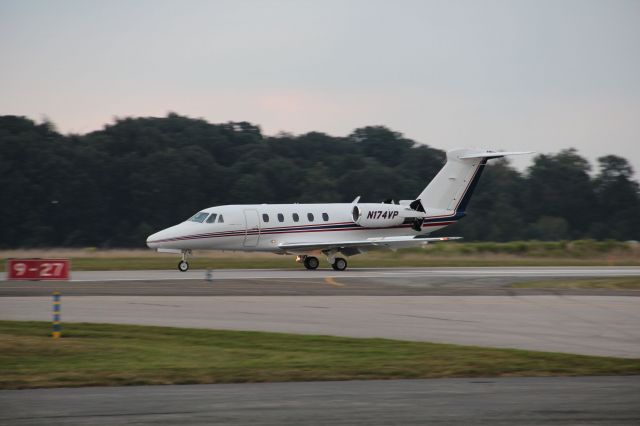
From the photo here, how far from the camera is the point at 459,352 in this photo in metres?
16.3

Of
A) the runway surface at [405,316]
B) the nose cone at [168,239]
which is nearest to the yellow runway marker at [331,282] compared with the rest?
the runway surface at [405,316]

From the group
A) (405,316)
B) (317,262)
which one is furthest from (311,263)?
(405,316)

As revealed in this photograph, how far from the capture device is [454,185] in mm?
44781

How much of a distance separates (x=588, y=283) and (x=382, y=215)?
12609mm

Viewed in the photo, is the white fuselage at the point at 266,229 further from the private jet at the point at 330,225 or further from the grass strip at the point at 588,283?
the grass strip at the point at 588,283

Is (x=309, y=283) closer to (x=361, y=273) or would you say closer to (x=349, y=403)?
(x=361, y=273)

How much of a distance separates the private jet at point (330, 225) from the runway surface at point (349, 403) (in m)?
26.1

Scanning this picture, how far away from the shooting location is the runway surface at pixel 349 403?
1046 centimetres

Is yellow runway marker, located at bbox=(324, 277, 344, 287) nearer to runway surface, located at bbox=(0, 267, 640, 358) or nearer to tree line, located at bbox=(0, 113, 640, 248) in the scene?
runway surface, located at bbox=(0, 267, 640, 358)

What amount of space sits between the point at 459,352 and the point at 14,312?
11.7 meters

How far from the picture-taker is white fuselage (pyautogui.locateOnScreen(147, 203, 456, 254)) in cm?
3919

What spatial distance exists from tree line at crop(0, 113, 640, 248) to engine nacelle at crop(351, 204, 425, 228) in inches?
1382

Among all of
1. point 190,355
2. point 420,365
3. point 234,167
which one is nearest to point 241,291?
point 190,355

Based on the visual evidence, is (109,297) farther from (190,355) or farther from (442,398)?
(442,398)
